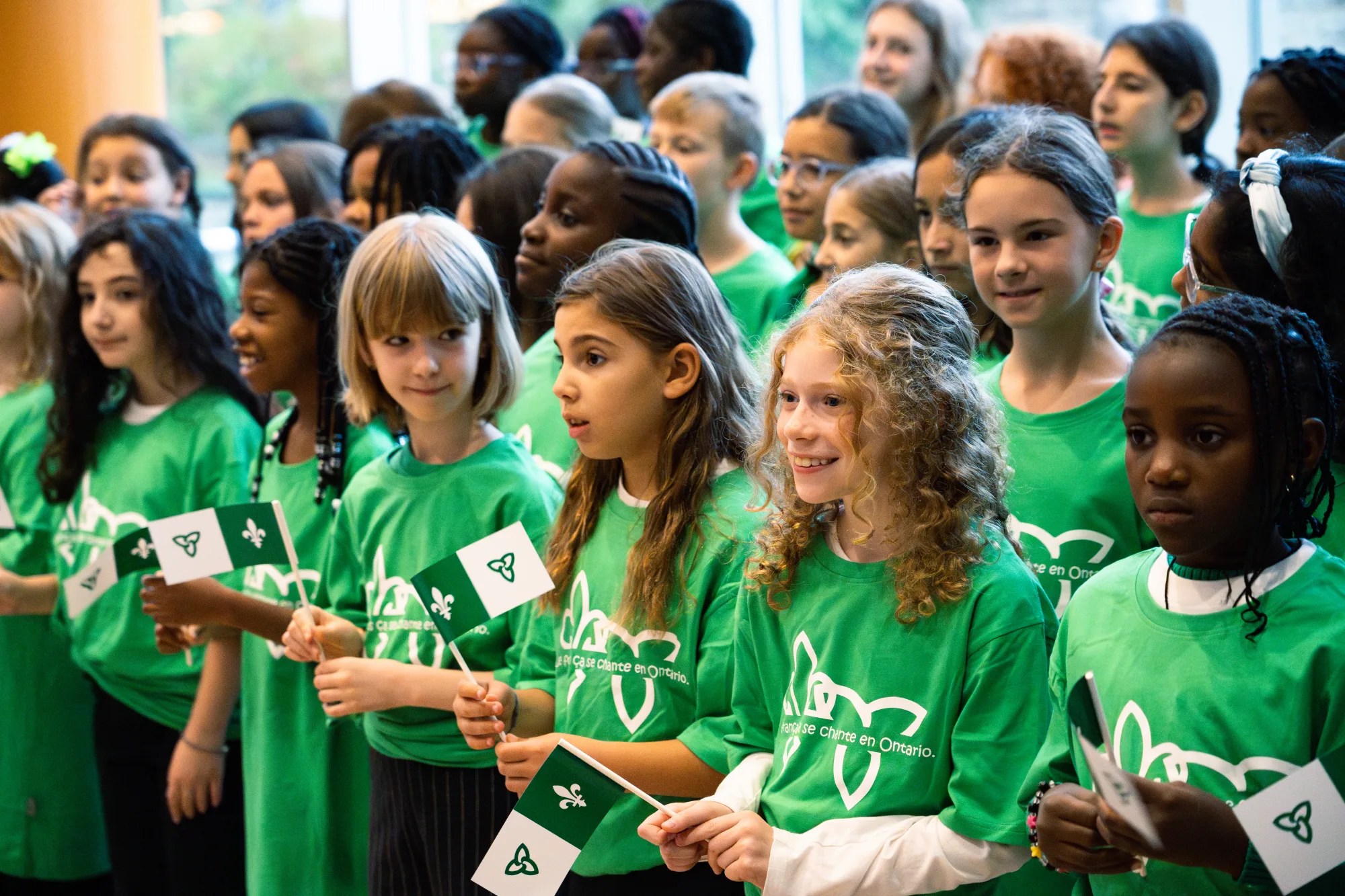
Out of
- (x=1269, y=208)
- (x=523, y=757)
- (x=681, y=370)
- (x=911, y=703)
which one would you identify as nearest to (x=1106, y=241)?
(x=1269, y=208)

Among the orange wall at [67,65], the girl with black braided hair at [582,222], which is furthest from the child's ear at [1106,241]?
the orange wall at [67,65]

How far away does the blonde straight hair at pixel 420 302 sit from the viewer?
2.63m

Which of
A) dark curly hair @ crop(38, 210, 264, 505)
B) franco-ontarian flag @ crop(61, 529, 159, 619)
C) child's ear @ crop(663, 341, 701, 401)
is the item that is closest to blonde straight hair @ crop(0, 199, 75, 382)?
dark curly hair @ crop(38, 210, 264, 505)

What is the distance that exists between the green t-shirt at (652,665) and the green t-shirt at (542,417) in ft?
2.00

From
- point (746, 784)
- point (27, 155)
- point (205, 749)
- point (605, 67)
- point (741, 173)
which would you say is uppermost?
point (605, 67)

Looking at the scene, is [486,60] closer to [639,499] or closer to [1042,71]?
[1042,71]

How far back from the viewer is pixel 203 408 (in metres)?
3.39

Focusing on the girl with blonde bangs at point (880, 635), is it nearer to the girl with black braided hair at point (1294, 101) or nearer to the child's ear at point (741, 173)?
the girl with black braided hair at point (1294, 101)

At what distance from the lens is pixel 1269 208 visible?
2.04 metres

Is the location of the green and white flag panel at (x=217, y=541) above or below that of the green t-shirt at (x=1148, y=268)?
below

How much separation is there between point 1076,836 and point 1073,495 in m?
0.78

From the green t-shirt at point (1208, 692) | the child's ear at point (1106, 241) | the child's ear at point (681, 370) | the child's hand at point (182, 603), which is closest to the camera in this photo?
the green t-shirt at point (1208, 692)

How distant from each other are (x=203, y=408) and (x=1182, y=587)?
2.42m

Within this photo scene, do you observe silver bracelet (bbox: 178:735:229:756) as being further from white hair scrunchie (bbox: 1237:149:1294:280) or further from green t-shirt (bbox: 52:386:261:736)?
white hair scrunchie (bbox: 1237:149:1294:280)
